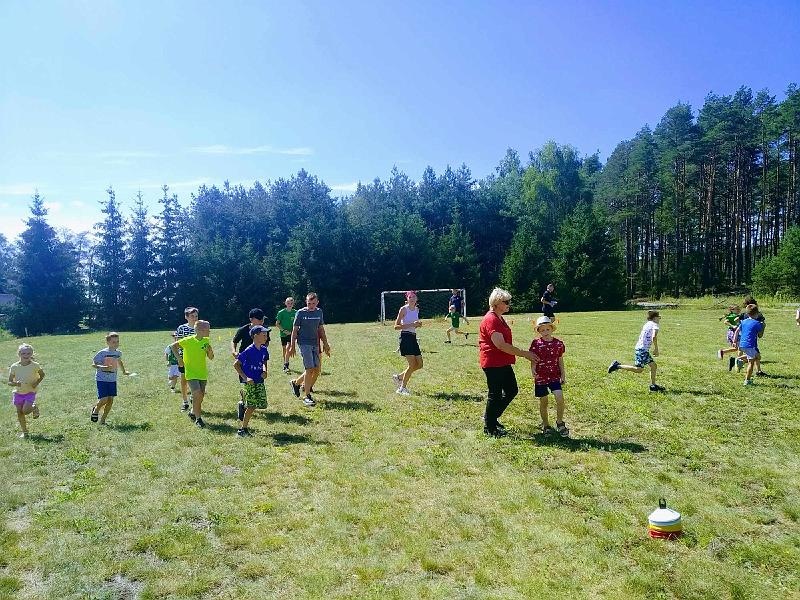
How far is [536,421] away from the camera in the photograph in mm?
9148

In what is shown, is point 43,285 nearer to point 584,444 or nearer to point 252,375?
point 252,375

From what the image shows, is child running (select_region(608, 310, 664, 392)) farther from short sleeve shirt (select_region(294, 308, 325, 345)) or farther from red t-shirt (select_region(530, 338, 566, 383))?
short sleeve shirt (select_region(294, 308, 325, 345))

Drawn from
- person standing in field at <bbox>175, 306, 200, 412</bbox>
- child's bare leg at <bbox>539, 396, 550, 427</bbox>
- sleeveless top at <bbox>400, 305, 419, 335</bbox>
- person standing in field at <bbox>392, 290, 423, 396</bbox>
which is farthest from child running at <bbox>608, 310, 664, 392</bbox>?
person standing in field at <bbox>175, 306, 200, 412</bbox>

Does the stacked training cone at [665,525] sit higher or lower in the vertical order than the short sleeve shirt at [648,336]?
lower

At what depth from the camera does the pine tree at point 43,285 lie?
50.4m

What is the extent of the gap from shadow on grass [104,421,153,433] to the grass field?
0.22 ft

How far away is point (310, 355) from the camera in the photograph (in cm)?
1076

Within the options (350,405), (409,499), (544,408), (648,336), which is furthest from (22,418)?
(648,336)

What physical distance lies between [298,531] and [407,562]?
117 centimetres

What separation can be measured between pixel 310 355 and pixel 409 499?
16.9 feet

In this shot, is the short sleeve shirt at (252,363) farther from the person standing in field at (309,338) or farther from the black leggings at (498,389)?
the black leggings at (498,389)

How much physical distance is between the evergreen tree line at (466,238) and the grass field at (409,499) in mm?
38163

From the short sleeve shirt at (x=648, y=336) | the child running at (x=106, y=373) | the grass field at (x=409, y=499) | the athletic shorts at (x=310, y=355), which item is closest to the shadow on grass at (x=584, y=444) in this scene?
the grass field at (x=409, y=499)

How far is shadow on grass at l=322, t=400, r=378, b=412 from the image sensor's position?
10.5 meters
